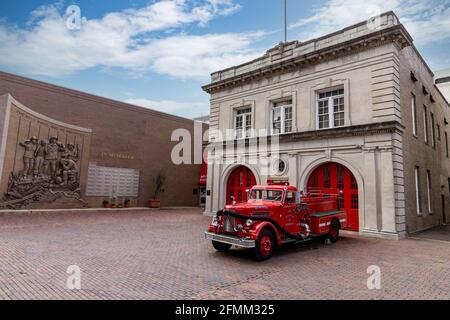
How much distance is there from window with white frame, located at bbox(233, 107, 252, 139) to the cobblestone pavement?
9553 mm

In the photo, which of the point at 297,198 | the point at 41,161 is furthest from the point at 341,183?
the point at 41,161

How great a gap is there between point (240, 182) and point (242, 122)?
4.07m

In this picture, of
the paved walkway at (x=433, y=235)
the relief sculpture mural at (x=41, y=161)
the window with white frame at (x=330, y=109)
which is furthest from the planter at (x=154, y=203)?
the paved walkway at (x=433, y=235)

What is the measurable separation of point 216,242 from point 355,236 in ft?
24.0

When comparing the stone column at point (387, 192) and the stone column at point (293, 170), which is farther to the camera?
the stone column at point (293, 170)

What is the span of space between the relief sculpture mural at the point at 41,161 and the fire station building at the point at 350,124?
10122 mm

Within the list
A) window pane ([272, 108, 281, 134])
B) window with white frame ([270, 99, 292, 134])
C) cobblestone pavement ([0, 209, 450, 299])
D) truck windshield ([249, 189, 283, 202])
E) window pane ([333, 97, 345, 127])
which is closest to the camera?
Answer: cobblestone pavement ([0, 209, 450, 299])

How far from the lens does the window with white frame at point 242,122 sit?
19828 mm

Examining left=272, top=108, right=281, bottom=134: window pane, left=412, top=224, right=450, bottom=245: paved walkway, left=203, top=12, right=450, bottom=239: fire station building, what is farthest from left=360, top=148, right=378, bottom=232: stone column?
left=272, top=108, right=281, bottom=134: window pane

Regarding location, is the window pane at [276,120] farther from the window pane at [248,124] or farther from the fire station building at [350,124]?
the window pane at [248,124]

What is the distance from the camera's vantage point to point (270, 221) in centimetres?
911

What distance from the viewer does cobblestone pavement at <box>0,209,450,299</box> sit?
5.86 metres

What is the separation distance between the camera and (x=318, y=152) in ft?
51.5

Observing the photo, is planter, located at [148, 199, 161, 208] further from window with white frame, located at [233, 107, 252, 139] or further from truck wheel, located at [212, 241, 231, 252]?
truck wheel, located at [212, 241, 231, 252]
